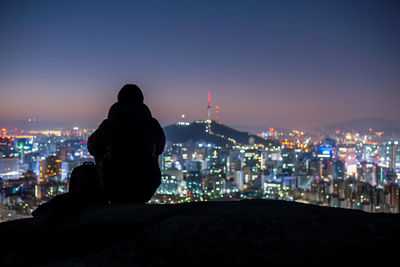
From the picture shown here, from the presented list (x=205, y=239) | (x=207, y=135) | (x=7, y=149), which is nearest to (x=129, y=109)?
(x=205, y=239)

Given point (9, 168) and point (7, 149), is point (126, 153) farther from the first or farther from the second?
point (7, 149)

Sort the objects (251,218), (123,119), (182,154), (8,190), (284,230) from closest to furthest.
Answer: (284,230) < (251,218) < (123,119) < (8,190) < (182,154)

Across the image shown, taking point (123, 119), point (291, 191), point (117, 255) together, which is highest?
point (123, 119)

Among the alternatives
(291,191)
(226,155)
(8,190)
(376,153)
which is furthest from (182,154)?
(376,153)

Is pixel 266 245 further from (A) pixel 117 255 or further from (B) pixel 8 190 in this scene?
(B) pixel 8 190

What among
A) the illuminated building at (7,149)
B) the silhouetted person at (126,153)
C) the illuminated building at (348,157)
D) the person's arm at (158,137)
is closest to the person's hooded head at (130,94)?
the silhouetted person at (126,153)

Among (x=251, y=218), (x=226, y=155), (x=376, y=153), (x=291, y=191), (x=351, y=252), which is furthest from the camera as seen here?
(x=376, y=153)

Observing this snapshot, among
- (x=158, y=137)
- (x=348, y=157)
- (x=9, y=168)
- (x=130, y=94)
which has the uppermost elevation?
(x=130, y=94)
